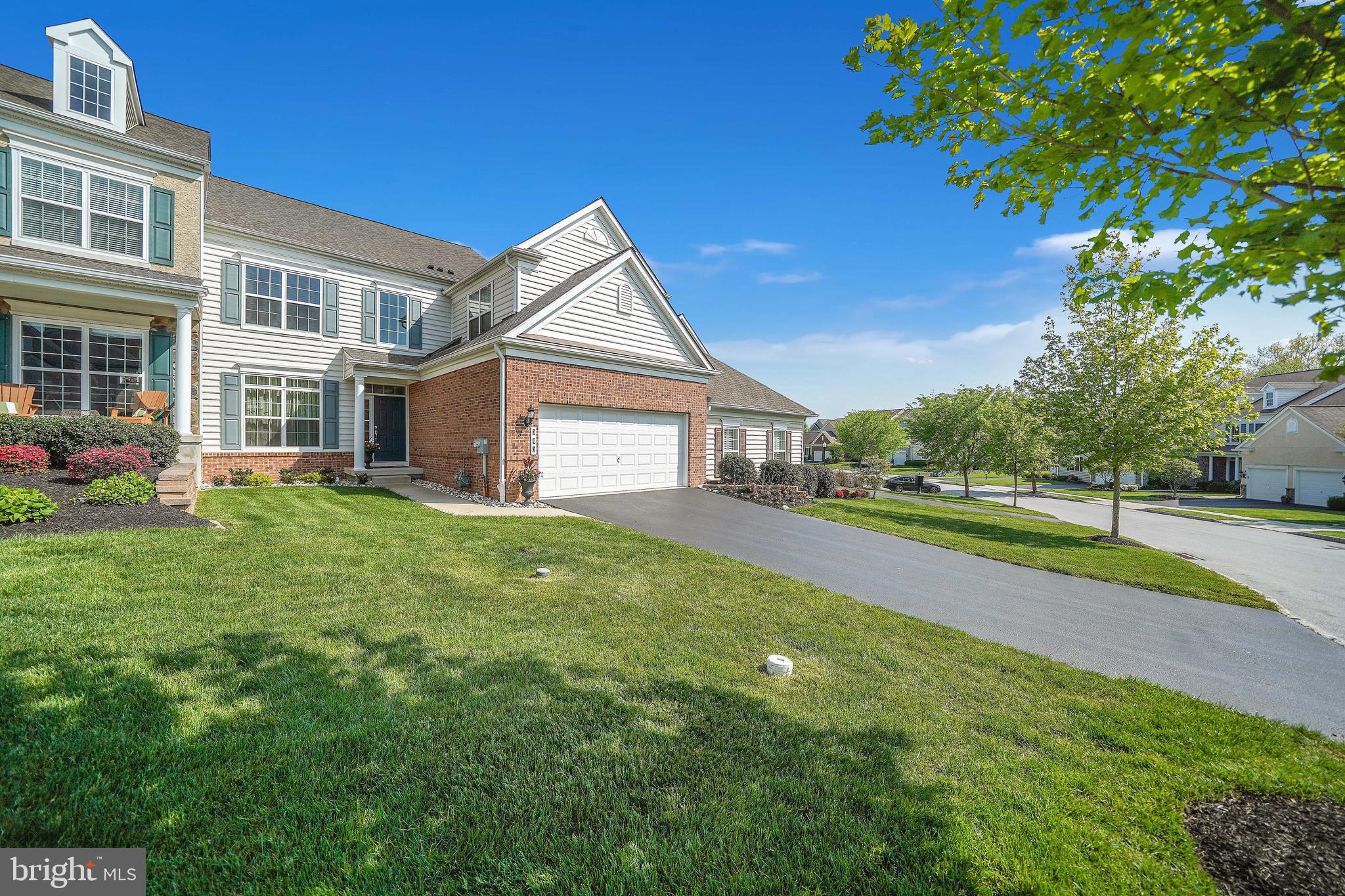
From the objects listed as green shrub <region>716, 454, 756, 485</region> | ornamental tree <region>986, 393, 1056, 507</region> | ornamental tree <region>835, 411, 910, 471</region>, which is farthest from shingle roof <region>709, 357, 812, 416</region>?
ornamental tree <region>835, 411, 910, 471</region>

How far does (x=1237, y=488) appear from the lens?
32656 millimetres

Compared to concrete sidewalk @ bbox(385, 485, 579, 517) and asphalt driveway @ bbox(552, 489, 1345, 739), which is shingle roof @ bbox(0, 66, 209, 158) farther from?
asphalt driveway @ bbox(552, 489, 1345, 739)

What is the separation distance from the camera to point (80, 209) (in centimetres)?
1107

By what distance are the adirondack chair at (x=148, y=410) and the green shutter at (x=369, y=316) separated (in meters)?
5.22

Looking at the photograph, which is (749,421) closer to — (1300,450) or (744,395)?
(744,395)

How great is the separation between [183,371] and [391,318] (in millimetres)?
6005

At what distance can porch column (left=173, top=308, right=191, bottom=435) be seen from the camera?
11.3m

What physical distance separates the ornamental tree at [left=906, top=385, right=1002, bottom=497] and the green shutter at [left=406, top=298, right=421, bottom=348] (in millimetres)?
26891

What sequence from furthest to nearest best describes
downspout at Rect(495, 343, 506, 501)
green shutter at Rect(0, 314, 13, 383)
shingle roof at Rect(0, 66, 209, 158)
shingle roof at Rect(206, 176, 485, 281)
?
1. shingle roof at Rect(206, 176, 485, 281)
2. downspout at Rect(495, 343, 506, 501)
3. shingle roof at Rect(0, 66, 209, 158)
4. green shutter at Rect(0, 314, 13, 383)

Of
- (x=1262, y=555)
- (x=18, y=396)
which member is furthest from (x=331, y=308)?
(x=1262, y=555)

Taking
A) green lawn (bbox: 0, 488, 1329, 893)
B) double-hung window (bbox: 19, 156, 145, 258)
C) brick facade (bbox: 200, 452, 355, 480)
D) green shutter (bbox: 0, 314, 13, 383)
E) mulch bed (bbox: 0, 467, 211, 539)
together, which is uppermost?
double-hung window (bbox: 19, 156, 145, 258)

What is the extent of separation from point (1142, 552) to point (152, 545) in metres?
18.2

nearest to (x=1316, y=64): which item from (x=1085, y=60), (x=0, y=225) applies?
(x=1085, y=60)

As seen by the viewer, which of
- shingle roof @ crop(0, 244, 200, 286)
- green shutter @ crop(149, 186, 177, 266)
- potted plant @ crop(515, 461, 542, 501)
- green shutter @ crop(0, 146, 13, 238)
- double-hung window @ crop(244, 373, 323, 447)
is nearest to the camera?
shingle roof @ crop(0, 244, 200, 286)
